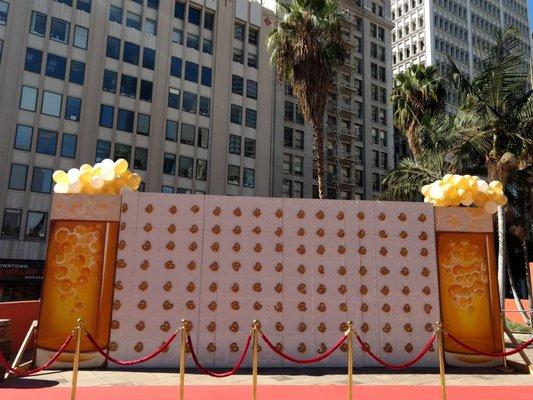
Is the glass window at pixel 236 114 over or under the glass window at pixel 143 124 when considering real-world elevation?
over

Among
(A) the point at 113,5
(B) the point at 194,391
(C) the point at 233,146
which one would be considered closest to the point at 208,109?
Result: (C) the point at 233,146

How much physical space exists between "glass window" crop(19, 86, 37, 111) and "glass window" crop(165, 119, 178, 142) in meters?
10.5

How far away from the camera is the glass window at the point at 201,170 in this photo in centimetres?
4159

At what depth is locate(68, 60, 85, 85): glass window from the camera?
3669 centimetres

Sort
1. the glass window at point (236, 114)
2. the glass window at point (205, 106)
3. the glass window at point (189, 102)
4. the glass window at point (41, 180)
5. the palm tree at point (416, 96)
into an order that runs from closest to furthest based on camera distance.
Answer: the glass window at point (41, 180), the palm tree at point (416, 96), the glass window at point (189, 102), the glass window at point (205, 106), the glass window at point (236, 114)

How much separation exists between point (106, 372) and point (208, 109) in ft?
113

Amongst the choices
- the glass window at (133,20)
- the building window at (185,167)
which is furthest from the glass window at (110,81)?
the building window at (185,167)

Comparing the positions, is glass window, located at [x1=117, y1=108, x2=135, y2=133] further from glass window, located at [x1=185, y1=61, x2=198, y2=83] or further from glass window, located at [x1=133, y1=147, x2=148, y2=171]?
glass window, located at [x1=185, y1=61, x2=198, y2=83]

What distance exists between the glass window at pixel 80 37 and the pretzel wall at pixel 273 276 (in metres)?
30.3

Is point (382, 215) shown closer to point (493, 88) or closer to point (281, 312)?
point (281, 312)

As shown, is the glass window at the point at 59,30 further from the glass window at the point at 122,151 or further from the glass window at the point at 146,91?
the glass window at the point at 122,151

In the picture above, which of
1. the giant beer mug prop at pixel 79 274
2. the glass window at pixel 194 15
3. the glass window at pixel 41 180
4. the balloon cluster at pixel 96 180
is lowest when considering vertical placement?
the giant beer mug prop at pixel 79 274

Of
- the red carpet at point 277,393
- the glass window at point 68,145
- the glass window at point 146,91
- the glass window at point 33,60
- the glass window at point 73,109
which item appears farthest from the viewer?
the glass window at point 146,91

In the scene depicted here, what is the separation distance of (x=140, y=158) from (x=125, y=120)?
3351 millimetres
